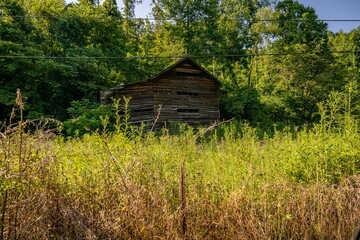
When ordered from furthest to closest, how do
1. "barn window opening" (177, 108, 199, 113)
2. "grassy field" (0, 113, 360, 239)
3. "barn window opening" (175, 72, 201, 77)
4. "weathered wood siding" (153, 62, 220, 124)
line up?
"barn window opening" (175, 72, 201, 77)
"barn window opening" (177, 108, 199, 113)
"weathered wood siding" (153, 62, 220, 124)
"grassy field" (0, 113, 360, 239)

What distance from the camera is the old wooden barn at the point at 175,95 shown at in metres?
21.5

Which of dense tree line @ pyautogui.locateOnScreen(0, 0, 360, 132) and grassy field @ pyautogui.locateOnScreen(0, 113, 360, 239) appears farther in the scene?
dense tree line @ pyautogui.locateOnScreen(0, 0, 360, 132)

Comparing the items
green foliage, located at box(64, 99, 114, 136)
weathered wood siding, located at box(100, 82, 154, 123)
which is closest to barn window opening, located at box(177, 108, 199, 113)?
weathered wood siding, located at box(100, 82, 154, 123)

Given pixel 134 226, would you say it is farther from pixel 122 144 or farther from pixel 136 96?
pixel 136 96

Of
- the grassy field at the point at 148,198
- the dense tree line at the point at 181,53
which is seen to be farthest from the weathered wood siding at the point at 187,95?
the grassy field at the point at 148,198

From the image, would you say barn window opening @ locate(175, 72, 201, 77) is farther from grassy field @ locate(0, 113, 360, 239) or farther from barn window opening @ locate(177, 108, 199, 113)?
grassy field @ locate(0, 113, 360, 239)

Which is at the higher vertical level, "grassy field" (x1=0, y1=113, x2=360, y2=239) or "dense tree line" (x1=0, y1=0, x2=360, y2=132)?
"dense tree line" (x1=0, y1=0, x2=360, y2=132)

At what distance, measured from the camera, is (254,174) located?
14.8ft

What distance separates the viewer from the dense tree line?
72.0 feet

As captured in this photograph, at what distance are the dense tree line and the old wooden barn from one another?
1.70 meters

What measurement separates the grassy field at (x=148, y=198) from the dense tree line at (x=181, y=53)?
36.3 ft

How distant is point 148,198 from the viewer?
3693 mm

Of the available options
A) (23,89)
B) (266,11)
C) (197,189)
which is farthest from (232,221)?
(266,11)

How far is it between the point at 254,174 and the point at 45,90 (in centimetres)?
2277
